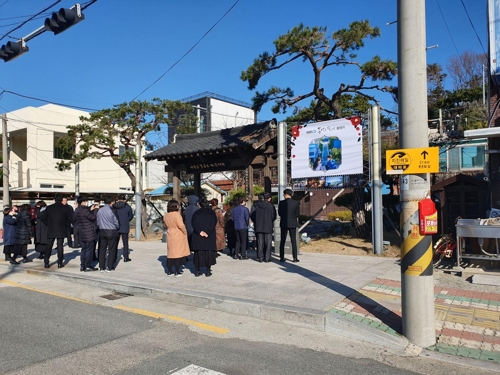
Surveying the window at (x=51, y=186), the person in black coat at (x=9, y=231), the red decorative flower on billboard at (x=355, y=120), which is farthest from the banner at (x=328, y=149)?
the window at (x=51, y=186)

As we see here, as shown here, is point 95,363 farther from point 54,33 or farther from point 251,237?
point 251,237

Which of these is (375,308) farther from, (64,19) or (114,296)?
(64,19)

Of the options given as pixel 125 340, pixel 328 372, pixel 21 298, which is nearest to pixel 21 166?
pixel 21 298

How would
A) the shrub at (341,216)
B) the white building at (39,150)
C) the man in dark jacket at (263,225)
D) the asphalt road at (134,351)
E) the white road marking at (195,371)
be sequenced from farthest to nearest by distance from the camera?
the white building at (39,150)
the shrub at (341,216)
the man in dark jacket at (263,225)
the asphalt road at (134,351)
the white road marking at (195,371)

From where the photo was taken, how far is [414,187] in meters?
4.75

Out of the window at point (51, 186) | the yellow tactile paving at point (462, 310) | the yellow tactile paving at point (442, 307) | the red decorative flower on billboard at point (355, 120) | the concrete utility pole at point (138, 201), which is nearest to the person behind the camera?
the yellow tactile paving at point (462, 310)

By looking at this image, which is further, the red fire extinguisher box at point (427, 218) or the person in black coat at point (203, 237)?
the person in black coat at point (203, 237)

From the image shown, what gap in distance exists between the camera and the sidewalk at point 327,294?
4.98m

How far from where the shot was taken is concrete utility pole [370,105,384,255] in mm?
10344

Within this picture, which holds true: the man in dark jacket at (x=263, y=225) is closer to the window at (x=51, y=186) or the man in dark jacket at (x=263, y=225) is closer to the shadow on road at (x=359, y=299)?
the shadow on road at (x=359, y=299)

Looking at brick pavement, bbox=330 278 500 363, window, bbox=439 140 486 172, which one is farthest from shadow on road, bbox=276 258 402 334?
window, bbox=439 140 486 172

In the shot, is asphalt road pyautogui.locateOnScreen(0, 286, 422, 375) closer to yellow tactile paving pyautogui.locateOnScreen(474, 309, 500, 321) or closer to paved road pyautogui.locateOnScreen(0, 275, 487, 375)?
paved road pyautogui.locateOnScreen(0, 275, 487, 375)

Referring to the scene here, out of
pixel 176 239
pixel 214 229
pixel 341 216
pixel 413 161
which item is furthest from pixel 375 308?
pixel 341 216

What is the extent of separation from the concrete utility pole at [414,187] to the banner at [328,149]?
5993mm
